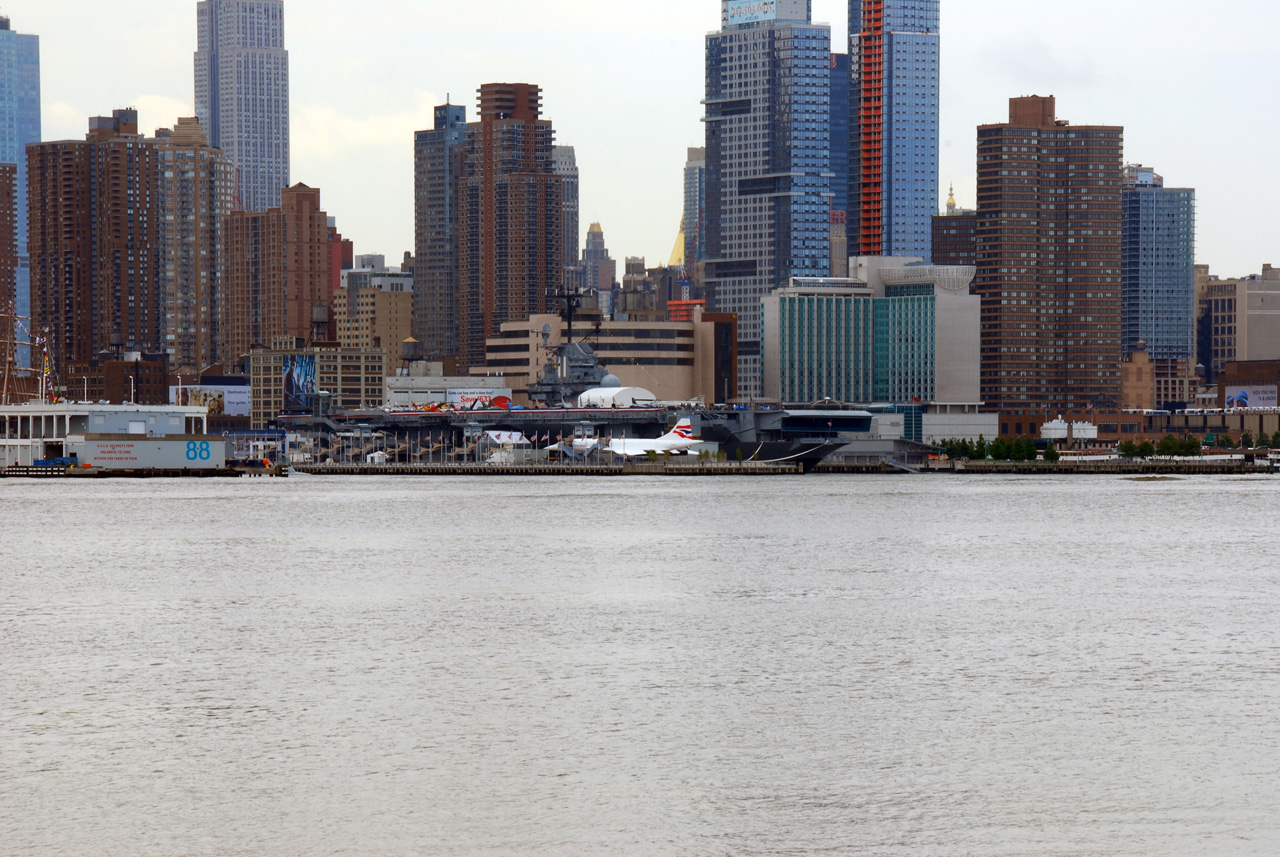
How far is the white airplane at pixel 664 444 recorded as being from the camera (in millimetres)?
155125

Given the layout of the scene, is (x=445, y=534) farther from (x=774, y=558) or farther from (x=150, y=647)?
(x=150, y=647)

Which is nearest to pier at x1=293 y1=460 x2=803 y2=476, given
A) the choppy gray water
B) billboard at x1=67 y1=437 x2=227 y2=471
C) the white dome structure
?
the white dome structure

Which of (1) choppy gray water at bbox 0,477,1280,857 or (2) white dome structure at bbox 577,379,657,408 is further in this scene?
(2) white dome structure at bbox 577,379,657,408

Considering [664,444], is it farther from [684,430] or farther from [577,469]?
[577,469]

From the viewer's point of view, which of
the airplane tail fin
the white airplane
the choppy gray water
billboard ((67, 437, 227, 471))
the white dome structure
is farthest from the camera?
the white dome structure

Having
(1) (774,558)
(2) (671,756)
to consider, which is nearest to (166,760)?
(2) (671,756)

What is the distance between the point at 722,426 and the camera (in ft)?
519

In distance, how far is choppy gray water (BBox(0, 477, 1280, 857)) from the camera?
84.4ft

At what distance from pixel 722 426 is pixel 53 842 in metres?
135

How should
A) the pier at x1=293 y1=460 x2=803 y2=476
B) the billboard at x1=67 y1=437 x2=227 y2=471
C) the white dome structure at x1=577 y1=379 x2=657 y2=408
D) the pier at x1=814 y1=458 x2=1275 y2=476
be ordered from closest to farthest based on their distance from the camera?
the pier at x1=293 y1=460 x2=803 y2=476, the billboard at x1=67 y1=437 x2=227 y2=471, the white dome structure at x1=577 y1=379 x2=657 y2=408, the pier at x1=814 y1=458 x2=1275 y2=476

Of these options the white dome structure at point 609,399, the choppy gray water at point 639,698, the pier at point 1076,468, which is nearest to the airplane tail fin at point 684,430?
the white dome structure at point 609,399

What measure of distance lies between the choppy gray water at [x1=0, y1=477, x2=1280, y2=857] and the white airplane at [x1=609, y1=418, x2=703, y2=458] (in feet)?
262

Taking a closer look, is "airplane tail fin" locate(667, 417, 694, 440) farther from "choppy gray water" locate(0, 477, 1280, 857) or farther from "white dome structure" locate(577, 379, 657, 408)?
"choppy gray water" locate(0, 477, 1280, 857)

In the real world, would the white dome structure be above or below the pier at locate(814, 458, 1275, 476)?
above
